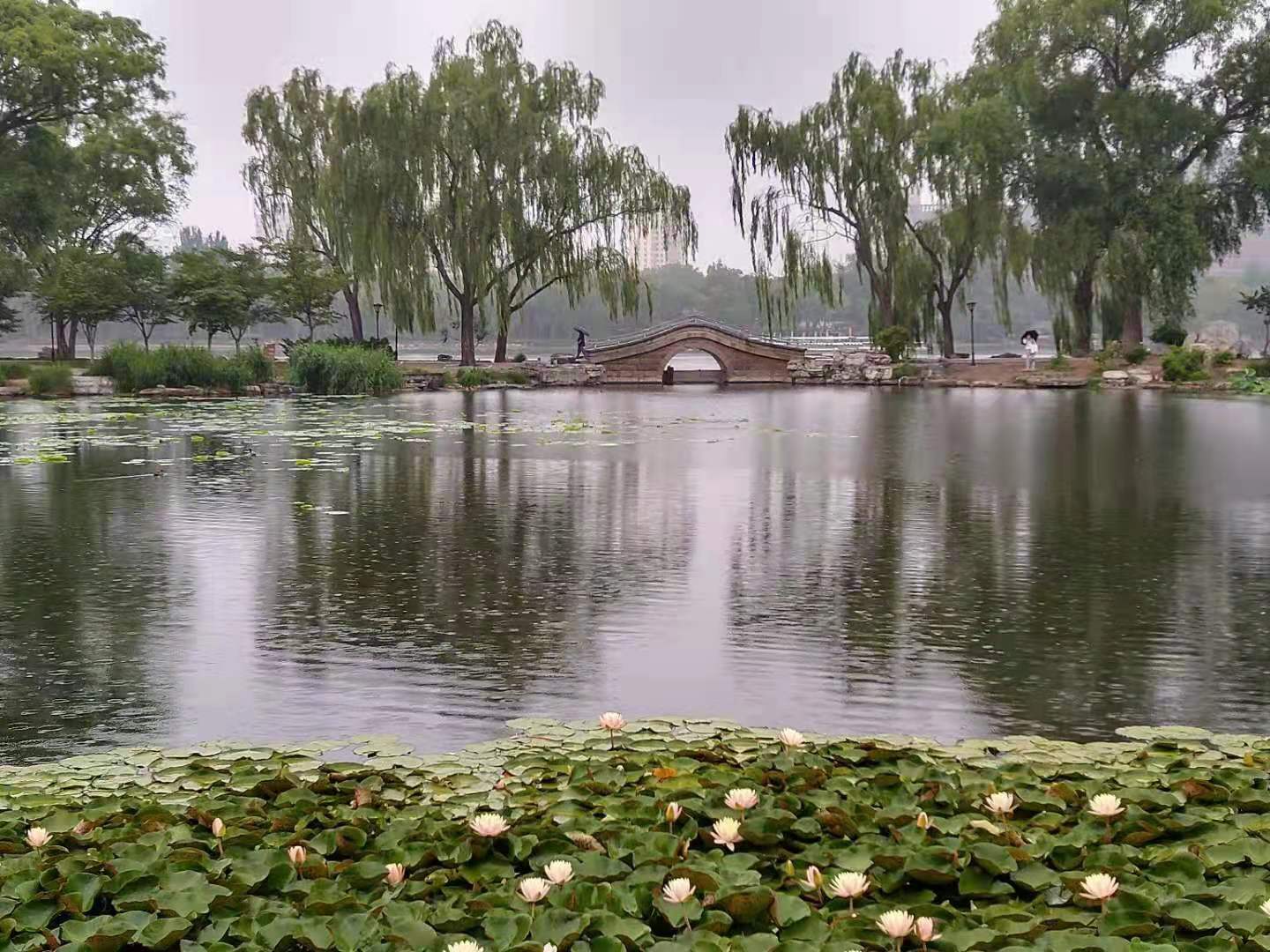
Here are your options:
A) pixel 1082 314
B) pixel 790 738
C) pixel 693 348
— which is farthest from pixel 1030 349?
pixel 790 738

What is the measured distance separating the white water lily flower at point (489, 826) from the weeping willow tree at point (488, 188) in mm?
43883

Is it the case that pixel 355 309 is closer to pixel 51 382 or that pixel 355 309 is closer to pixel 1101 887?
pixel 51 382

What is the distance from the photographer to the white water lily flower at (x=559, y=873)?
3.12m

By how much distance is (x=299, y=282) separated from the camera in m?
47.6

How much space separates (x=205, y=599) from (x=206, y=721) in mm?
2844

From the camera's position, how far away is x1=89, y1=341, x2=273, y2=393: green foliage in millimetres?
36688

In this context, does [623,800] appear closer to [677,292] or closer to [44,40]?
[44,40]

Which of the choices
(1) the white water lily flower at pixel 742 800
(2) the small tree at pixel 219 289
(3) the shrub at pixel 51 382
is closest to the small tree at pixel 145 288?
(2) the small tree at pixel 219 289

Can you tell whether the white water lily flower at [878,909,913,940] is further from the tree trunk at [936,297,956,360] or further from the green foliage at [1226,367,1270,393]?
the tree trunk at [936,297,956,360]

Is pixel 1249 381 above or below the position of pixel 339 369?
below

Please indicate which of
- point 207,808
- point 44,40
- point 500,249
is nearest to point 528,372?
point 500,249

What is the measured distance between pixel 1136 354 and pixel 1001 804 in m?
43.9

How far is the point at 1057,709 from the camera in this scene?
18.7ft

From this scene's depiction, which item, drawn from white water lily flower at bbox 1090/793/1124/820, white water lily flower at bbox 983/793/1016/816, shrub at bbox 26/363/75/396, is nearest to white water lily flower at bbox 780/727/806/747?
white water lily flower at bbox 983/793/1016/816
